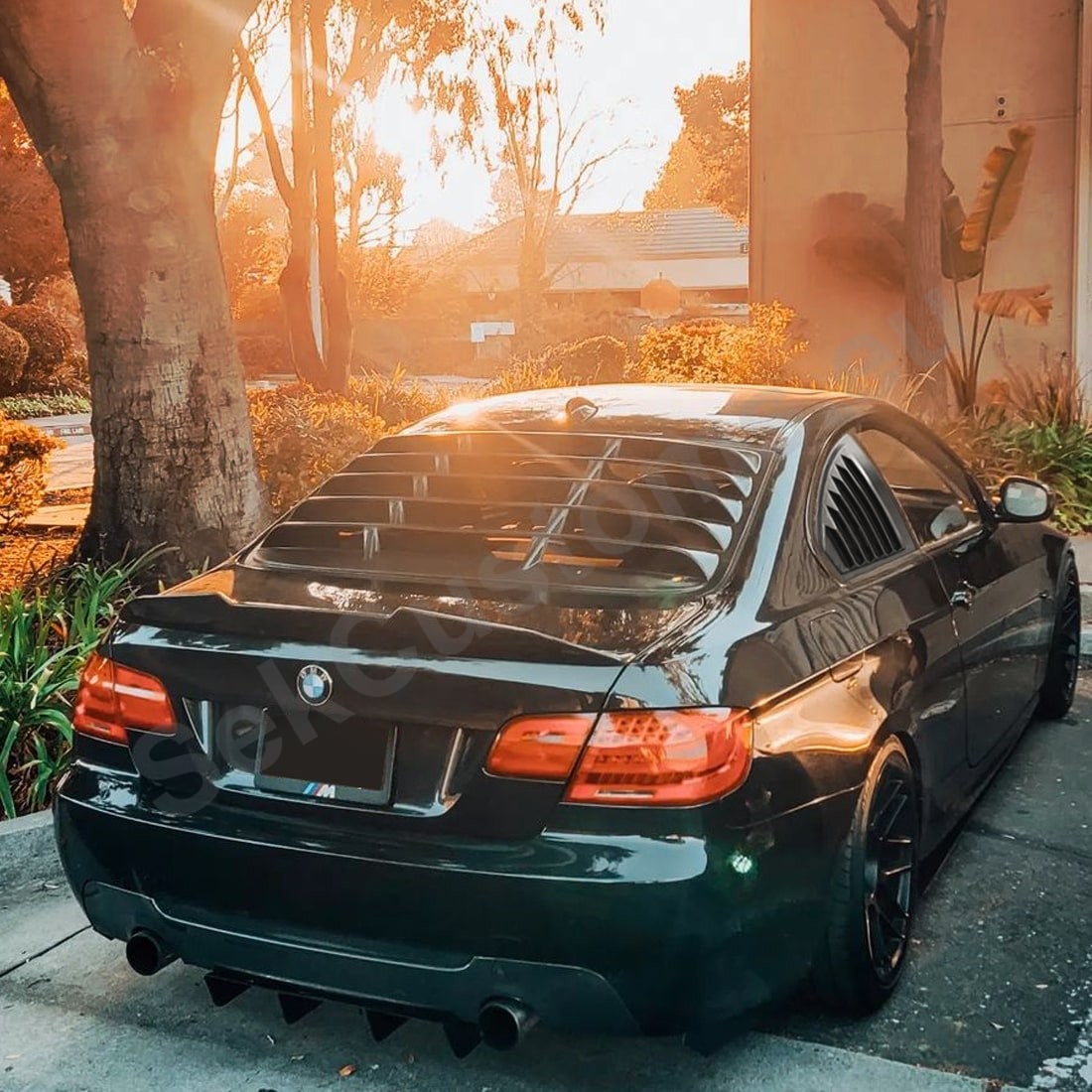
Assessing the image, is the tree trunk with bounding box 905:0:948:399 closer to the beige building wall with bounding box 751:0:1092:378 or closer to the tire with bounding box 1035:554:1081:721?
the beige building wall with bounding box 751:0:1092:378

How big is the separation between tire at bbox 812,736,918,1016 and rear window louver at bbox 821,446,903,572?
1.74 ft

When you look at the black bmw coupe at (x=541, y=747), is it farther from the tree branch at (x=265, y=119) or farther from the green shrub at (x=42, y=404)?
the green shrub at (x=42, y=404)

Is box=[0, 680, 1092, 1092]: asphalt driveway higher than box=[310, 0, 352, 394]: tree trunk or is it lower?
lower

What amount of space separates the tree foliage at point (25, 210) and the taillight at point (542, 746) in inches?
1112

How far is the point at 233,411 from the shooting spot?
752cm

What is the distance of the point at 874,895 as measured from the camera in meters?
3.37

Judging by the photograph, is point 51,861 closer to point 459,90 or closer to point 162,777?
point 162,777

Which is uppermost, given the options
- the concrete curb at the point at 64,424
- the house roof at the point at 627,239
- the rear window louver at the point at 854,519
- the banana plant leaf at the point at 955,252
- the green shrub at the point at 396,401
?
the house roof at the point at 627,239

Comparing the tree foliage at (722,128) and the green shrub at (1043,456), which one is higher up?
the tree foliage at (722,128)

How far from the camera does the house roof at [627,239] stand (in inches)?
2168

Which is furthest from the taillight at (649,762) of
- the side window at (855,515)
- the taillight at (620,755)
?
the side window at (855,515)

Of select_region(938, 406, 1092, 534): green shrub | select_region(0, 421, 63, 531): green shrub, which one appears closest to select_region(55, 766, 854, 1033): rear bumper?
select_region(0, 421, 63, 531): green shrub

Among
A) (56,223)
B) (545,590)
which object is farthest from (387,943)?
(56,223)

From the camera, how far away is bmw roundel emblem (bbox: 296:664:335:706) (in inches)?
117
